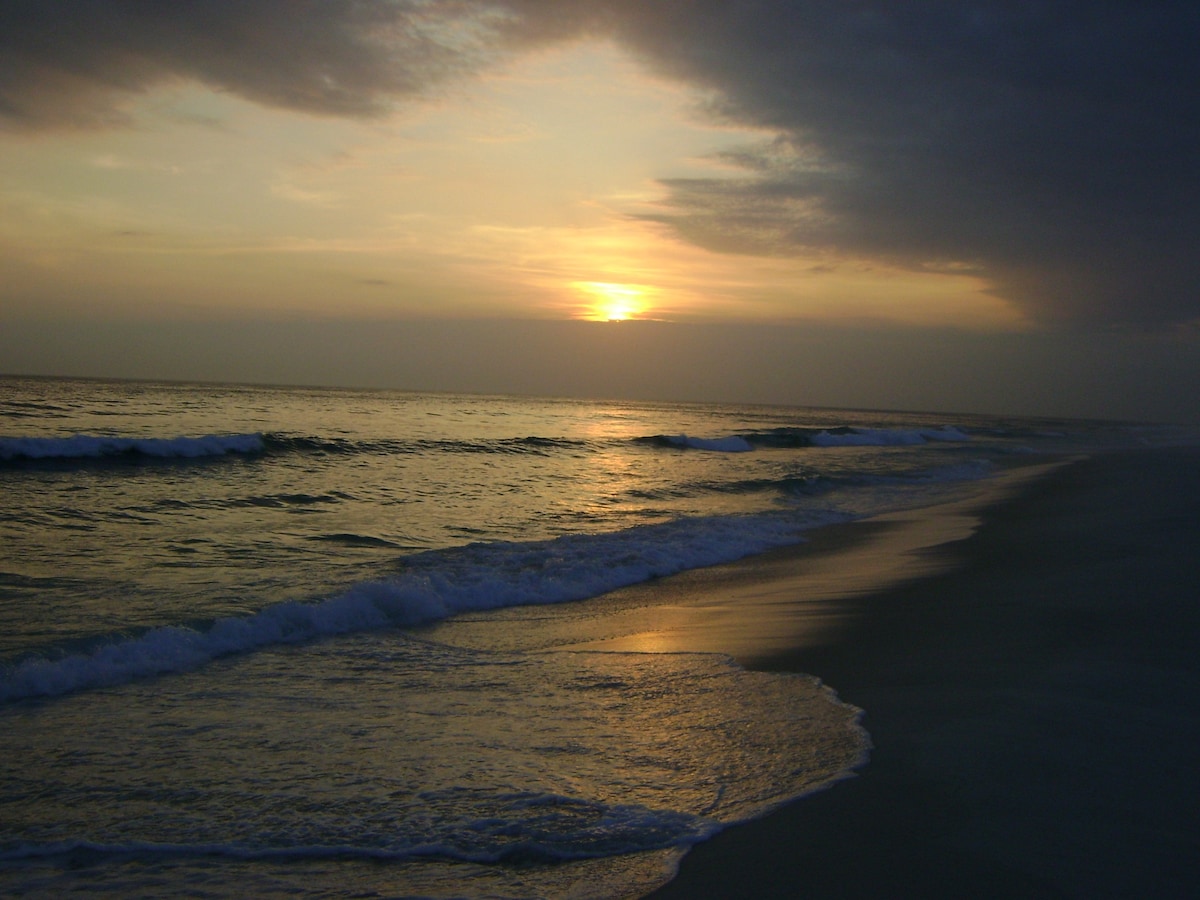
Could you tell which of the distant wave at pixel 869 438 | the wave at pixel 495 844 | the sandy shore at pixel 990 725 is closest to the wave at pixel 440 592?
the sandy shore at pixel 990 725

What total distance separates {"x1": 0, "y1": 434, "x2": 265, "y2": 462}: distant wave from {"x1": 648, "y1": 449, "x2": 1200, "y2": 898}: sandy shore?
50.9 ft

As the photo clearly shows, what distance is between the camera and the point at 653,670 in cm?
573

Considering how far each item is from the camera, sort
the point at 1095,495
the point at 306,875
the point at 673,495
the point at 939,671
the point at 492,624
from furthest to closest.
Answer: the point at 673,495 → the point at 1095,495 → the point at 492,624 → the point at 939,671 → the point at 306,875

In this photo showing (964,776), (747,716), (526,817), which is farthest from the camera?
(747,716)

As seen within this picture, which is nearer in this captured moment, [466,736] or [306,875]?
[306,875]

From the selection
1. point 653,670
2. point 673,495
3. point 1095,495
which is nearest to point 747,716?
point 653,670

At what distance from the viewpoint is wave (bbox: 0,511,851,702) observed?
5.51 meters

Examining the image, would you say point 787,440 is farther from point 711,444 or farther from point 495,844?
point 495,844

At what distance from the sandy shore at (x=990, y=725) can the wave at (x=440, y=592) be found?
139 centimetres

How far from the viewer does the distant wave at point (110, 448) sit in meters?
17.2

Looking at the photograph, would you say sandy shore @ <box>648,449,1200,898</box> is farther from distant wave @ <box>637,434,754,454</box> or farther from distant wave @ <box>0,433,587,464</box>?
distant wave @ <box>637,434,754,454</box>

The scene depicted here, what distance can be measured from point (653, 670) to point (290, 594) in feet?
12.6

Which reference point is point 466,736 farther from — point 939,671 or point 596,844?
point 939,671

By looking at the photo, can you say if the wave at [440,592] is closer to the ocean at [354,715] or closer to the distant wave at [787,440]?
the ocean at [354,715]
